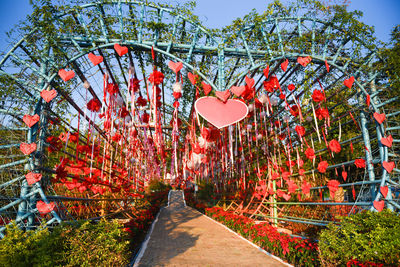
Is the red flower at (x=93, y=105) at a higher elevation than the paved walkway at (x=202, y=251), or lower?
higher

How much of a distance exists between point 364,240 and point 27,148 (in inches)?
197

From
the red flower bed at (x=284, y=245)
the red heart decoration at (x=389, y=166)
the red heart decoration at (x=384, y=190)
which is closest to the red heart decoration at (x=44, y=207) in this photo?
the red flower bed at (x=284, y=245)

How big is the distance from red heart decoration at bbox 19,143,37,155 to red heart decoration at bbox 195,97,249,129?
267 cm

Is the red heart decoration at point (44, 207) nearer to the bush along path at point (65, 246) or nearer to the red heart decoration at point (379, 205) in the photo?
the bush along path at point (65, 246)

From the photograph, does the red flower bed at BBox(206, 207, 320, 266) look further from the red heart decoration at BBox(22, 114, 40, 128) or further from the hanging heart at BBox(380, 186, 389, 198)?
the red heart decoration at BBox(22, 114, 40, 128)

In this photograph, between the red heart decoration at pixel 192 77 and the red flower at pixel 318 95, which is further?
the red flower at pixel 318 95

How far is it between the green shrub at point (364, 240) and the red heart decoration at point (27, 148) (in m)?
4.69

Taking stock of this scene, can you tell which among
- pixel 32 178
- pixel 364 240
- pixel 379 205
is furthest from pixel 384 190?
pixel 32 178

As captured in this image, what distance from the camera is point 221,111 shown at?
11.6ft

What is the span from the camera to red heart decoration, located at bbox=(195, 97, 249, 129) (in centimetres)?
345

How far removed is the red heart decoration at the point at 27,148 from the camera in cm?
340

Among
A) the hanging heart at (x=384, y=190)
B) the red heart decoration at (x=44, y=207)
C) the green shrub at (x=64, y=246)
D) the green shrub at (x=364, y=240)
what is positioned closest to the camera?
the green shrub at (x=64, y=246)

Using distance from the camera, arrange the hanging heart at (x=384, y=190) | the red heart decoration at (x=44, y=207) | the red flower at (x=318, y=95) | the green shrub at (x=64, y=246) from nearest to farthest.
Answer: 1. the green shrub at (x=64, y=246)
2. the red heart decoration at (x=44, y=207)
3. the hanging heart at (x=384, y=190)
4. the red flower at (x=318, y=95)

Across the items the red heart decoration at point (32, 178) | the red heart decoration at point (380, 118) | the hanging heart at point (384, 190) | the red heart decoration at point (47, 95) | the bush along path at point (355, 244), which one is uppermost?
the red heart decoration at point (47, 95)
